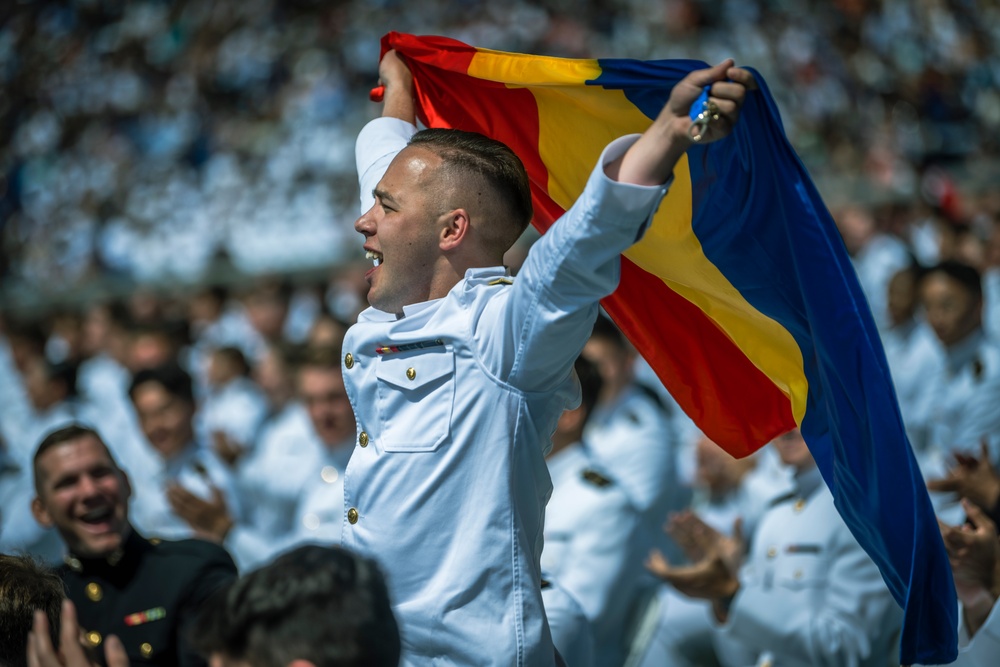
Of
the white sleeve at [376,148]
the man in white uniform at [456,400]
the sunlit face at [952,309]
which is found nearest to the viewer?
the man in white uniform at [456,400]

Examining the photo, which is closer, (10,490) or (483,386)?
(483,386)

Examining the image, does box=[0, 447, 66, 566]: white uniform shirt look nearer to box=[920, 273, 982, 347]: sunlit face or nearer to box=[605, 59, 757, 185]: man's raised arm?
box=[605, 59, 757, 185]: man's raised arm

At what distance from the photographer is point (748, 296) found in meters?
2.64

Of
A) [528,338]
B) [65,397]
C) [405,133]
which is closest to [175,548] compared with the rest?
[405,133]

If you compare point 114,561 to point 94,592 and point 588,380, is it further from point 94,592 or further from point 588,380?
point 588,380

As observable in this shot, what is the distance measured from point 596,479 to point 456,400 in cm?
267

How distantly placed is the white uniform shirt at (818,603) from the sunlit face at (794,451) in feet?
0.22

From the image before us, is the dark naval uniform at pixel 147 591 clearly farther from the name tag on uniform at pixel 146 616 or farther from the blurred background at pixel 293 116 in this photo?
the blurred background at pixel 293 116

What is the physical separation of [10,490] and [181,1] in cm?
1909

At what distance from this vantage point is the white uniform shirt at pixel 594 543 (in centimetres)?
480

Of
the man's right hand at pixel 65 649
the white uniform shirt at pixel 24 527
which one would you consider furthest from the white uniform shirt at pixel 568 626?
the white uniform shirt at pixel 24 527

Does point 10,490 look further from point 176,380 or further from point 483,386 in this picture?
point 483,386

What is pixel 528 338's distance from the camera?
7.23 ft

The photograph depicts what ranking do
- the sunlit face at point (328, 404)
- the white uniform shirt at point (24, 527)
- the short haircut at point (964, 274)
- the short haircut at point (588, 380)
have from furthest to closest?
1. the short haircut at point (964, 274)
2. the sunlit face at point (328, 404)
3. the white uniform shirt at point (24, 527)
4. the short haircut at point (588, 380)
